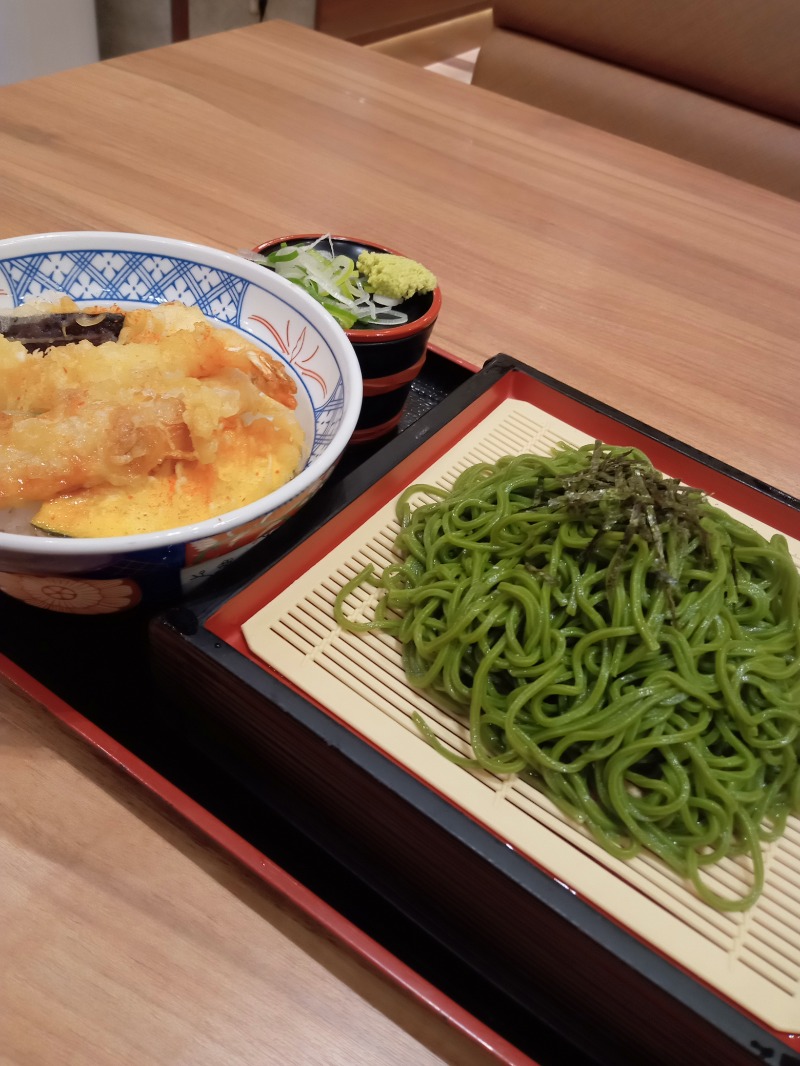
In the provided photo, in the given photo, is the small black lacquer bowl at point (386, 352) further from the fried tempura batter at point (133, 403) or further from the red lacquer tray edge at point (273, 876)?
the red lacquer tray edge at point (273, 876)

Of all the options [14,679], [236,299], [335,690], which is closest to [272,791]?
[335,690]

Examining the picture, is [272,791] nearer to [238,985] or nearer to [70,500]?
[238,985]

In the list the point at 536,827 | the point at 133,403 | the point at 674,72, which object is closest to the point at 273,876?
the point at 536,827

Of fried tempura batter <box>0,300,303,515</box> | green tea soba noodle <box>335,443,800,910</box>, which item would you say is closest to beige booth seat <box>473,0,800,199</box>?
green tea soba noodle <box>335,443,800,910</box>

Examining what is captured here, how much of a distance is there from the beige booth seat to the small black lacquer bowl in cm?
226

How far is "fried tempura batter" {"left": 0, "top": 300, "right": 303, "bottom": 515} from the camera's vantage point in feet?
2.53

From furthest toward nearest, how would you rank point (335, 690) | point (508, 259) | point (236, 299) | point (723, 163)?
1. point (723, 163)
2. point (508, 259)
3. point (236, 299)
4. point (335, 690)

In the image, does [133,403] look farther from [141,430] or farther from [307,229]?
[307,229]

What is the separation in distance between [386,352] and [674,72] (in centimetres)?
261

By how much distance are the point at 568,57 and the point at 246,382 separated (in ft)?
9.51

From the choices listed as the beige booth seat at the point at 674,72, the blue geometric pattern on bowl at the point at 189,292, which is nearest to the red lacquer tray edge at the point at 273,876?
the blue geometric pattern on bowl at the point at 189,292

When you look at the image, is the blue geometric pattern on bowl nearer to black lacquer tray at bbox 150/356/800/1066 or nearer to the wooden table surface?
black lacquer tray at bbox 150/356/800/1066

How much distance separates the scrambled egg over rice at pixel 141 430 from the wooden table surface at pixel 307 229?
255mm

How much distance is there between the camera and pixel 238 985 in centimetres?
69
